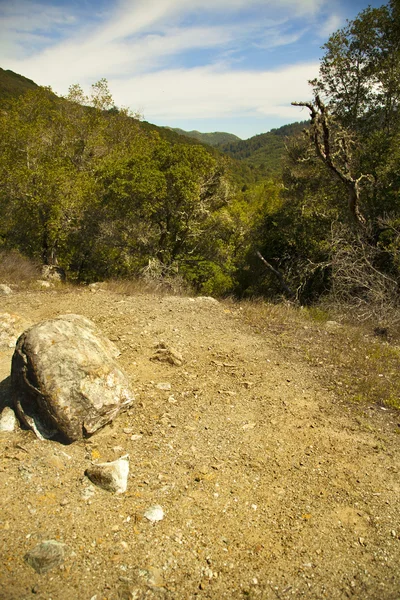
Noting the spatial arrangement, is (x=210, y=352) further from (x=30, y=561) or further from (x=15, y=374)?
(x=30, y=561)

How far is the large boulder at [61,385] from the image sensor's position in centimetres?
360

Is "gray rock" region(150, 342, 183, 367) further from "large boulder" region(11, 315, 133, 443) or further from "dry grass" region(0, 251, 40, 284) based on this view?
"dry grass" region(0, 251, 40, 284)

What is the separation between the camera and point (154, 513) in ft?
9.98

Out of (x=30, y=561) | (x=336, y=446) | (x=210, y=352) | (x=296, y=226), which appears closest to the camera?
(x=30, y=561)

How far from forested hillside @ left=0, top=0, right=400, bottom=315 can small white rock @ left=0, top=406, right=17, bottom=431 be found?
6748 millimetres

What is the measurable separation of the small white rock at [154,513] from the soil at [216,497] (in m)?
0.03

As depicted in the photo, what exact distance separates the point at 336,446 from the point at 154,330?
3395mm

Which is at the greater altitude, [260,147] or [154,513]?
[260,147]

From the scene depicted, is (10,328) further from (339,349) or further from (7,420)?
(339,349)

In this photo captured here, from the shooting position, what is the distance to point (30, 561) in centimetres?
253

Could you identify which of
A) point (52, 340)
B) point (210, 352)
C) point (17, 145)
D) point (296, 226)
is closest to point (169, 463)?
point (52, 340)

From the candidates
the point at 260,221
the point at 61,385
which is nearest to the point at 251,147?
the point at 260,221

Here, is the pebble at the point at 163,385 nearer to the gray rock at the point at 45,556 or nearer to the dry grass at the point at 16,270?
the gray rock at the point at 45,556

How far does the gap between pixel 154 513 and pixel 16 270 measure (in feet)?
26.1
